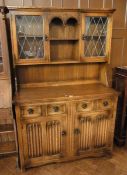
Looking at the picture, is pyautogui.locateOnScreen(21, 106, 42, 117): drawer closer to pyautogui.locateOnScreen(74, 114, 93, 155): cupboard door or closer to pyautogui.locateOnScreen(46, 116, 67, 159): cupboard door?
pyautogui.locateOnScreen(46, 116, 67, 159): cupboard door

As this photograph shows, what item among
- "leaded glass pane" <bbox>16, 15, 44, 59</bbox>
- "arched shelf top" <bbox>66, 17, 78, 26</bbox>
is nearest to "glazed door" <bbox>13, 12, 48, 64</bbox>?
"leaded glass pane" <bbox>16, 15, 44, 59</bbox>

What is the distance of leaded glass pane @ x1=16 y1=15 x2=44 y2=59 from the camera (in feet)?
6.18

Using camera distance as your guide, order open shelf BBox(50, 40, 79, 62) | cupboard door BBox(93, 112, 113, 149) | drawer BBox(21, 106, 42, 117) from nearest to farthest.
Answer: drawer BBox(21, 106, 42, 117), cupboard door BBox(93, 112, 113, 149), open shelf BBox(50, 40, 79, 62)

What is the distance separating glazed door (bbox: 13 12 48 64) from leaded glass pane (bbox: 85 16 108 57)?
0.54 m

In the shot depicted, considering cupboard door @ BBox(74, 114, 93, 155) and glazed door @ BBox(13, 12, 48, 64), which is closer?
glazed door @ BBox(13, 12, 48, 64)

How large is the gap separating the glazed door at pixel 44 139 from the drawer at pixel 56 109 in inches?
2.5

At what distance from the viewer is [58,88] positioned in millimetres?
2191

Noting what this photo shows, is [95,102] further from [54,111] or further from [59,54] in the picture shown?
[59,54]

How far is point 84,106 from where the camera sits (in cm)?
199

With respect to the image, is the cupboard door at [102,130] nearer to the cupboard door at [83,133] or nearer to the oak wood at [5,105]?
the cupboard door at [83,133]

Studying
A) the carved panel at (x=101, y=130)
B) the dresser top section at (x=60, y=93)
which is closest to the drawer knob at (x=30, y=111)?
the dresser top section at (x=60, y=93)

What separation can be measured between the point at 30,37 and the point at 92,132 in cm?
140

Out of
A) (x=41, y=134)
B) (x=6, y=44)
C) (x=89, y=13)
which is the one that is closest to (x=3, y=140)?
(x=41, y=134)

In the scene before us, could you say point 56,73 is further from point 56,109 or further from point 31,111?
point 31,111
